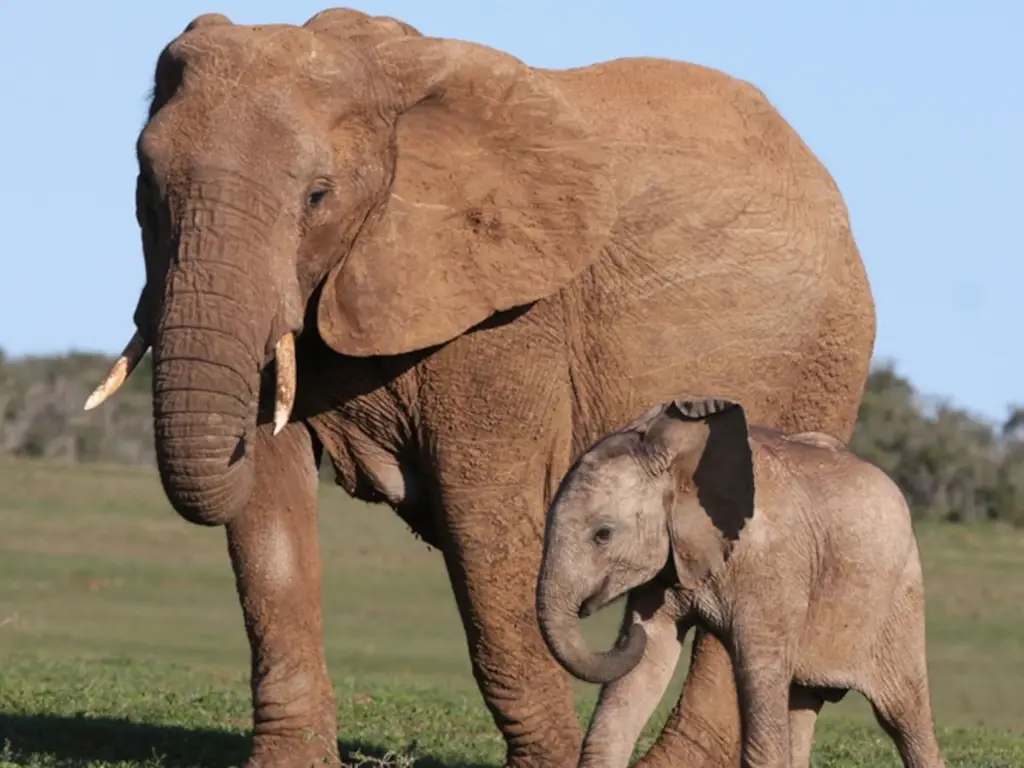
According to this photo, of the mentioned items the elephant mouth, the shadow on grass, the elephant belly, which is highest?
the elephant belly

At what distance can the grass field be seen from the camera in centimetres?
1148

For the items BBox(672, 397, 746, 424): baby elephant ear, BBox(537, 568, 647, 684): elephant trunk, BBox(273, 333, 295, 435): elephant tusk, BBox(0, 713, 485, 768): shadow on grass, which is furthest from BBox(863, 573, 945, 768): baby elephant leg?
BBox(0, 713, 485, 768): shadow on grass

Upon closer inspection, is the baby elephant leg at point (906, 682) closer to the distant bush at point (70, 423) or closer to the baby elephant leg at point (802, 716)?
the baby elephant leg at point (802, 716)

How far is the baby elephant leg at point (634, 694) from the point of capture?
8211 mm

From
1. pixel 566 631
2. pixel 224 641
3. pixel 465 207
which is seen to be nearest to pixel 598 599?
pixel 566 631

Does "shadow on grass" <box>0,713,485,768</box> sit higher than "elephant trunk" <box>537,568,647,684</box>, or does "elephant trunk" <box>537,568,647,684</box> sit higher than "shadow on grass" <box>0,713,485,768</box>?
"elephant trunk" <box>537,568,647,684</box>

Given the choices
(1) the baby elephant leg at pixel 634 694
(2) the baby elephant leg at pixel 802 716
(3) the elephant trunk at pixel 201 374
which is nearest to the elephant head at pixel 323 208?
(3) the elephant trunk at pixel 201 374

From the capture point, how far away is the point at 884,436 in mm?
44656

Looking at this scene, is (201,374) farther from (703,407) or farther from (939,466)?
(939,466)

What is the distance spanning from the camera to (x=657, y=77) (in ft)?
34.9

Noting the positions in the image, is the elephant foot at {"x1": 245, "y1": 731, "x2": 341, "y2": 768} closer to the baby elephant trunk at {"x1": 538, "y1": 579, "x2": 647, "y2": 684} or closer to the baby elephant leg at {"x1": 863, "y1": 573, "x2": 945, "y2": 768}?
the baby elephant leg at {"x1": 863, "y1": 573, "x2": 945, "y2": 768}

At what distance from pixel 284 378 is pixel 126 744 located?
8.88 ft

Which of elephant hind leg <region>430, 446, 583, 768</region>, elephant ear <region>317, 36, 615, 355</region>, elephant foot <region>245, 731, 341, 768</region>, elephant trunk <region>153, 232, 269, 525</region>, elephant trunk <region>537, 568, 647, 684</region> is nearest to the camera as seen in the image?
elephant trunk <region>537, 568, 647, 684</region>

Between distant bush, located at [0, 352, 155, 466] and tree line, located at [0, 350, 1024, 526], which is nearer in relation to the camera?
tree line, located at [0, 350, 1024, 526]
